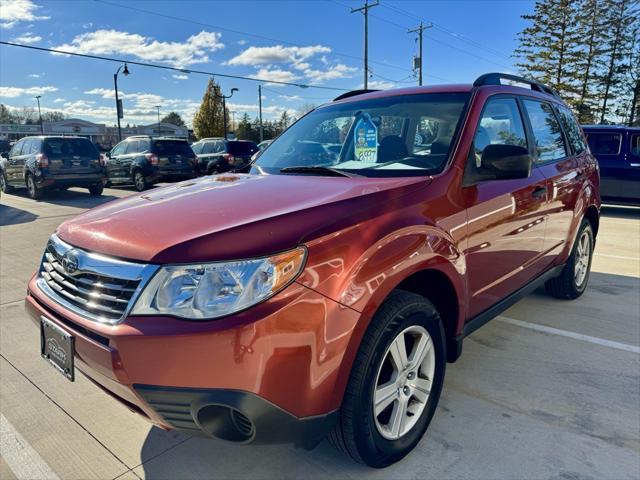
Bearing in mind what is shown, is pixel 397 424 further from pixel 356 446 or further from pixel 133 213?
pixel 133 213

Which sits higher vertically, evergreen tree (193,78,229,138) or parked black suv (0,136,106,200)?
evergreen tree (193,78,229,138)

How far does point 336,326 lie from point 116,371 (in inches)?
31.8

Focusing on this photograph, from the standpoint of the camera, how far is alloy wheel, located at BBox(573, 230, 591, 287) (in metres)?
4.35

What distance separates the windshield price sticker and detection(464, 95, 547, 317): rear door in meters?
0.58

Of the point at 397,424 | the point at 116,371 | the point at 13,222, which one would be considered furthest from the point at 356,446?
the point at 13,222

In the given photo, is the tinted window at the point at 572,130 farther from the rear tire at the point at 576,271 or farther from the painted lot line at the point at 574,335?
the painted lot line at the point at 574,335

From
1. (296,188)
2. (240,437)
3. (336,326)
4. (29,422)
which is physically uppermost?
(296,188)

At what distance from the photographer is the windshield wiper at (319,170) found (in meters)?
2.57

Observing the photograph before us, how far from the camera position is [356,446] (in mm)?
1913

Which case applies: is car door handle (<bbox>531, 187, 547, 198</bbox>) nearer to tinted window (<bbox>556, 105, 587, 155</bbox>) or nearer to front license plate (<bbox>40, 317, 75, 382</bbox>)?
tinted window (<bbox>556, 105, 587, 155</bbox>)

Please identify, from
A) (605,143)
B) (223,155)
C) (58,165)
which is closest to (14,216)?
(58,165)

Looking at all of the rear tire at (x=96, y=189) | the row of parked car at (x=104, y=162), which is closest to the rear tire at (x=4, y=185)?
the row of parked car at (x=104, y=162)

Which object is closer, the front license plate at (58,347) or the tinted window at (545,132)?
the front license plate at (58,347)

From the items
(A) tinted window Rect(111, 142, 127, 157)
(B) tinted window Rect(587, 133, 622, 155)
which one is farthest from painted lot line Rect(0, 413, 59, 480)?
(A) tinted window Rect(111, 142, 127, 157)
